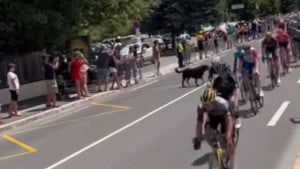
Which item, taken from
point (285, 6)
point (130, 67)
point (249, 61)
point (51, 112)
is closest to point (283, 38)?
point (249, 61)

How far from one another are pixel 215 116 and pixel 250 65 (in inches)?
321

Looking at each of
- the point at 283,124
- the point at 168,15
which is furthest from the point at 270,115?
the point at 168,15

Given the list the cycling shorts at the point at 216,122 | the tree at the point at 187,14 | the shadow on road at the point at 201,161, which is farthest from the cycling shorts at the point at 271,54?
the tree at the point at 187,14

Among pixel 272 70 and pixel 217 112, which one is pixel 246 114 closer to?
pixel 272 70

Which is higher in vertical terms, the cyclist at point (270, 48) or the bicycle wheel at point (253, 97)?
the cyclist at point (270, 48)

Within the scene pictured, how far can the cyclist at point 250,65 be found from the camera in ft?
55.5

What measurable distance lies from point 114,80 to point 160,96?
5477 mm

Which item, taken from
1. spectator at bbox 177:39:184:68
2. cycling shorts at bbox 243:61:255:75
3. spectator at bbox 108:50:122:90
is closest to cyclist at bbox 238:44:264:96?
cycling shorts at bbox 243:61:255:75

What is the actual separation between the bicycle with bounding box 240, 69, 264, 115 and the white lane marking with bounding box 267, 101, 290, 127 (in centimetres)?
53

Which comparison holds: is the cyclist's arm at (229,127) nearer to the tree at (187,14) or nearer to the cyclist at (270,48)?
the cyclist at (270,48)

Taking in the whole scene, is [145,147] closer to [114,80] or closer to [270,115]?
[270,115]

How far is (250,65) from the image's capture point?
17.0m

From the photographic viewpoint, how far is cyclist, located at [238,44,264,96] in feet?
55.5

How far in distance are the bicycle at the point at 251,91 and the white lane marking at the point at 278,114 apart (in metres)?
0.53
